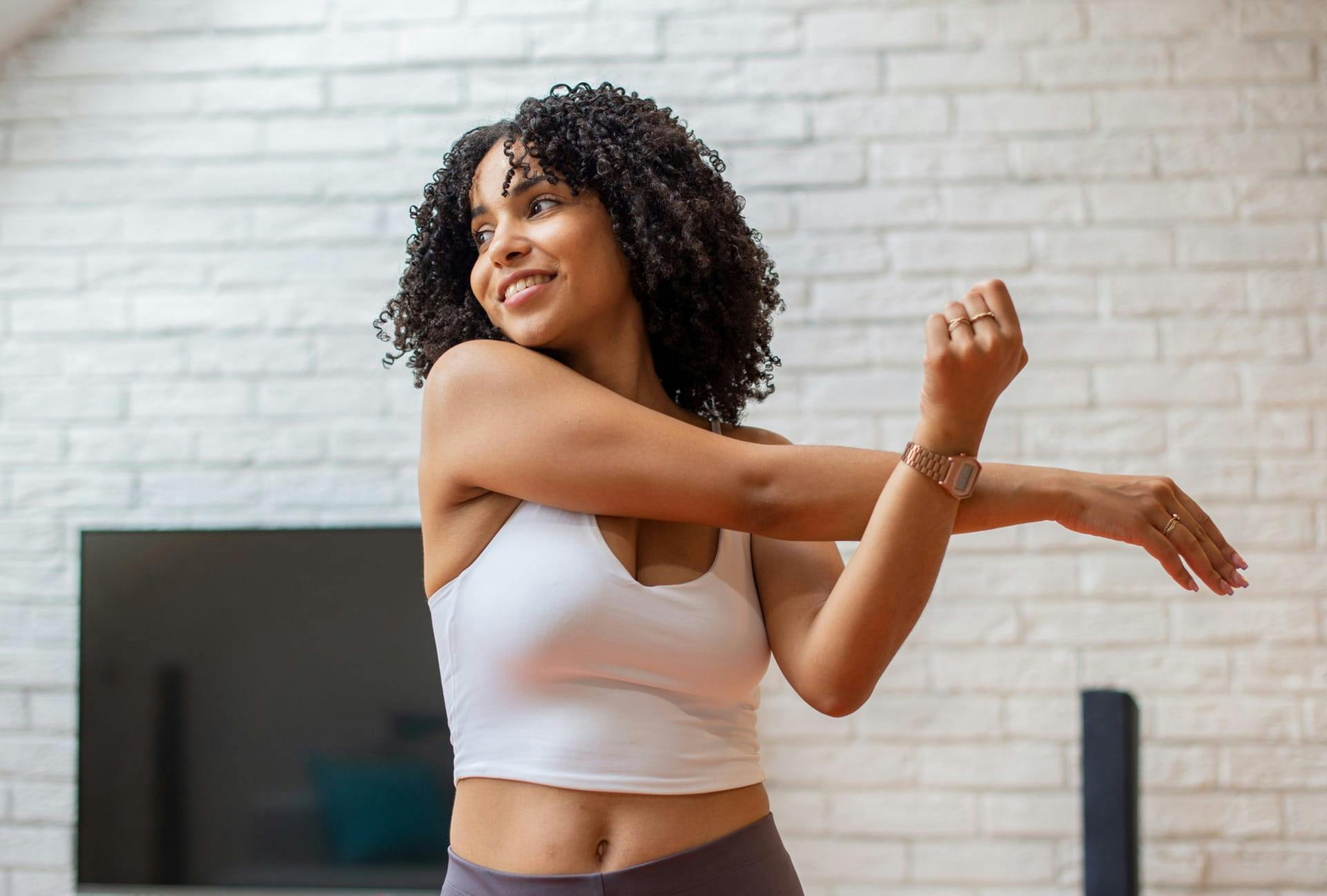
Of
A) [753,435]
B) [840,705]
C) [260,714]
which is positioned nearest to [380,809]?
[260,714]

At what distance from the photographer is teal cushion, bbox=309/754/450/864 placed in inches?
83.7

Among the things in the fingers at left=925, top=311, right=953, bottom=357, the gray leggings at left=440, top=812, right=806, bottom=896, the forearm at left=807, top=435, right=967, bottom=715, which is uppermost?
the fingers at left=925, top=311, right=953, bottom=357

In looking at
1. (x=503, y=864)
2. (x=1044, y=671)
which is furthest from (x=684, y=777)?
(x=1044, y=671)

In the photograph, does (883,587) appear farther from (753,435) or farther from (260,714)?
(260,714)

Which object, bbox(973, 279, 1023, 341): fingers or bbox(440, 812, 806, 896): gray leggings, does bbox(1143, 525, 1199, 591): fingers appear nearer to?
bbox(973, 279, 1023, 341): fingers

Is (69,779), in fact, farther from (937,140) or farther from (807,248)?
(937,140)

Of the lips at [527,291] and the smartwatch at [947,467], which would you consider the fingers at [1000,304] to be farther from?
the lips at [527,291]

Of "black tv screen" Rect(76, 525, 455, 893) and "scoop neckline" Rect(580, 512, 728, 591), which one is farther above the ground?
"scoop neckline" Rect(580, 512, 728, 591)

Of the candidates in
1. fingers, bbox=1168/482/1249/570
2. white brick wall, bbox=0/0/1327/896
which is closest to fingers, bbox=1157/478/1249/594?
fingers, bbox=1168/482/1249/570

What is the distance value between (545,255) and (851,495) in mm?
362

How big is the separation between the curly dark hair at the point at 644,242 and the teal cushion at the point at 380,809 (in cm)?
111

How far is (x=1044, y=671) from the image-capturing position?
7.34 ft

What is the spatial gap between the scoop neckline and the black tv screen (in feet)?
3.90

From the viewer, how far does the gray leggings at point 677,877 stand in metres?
0.93
